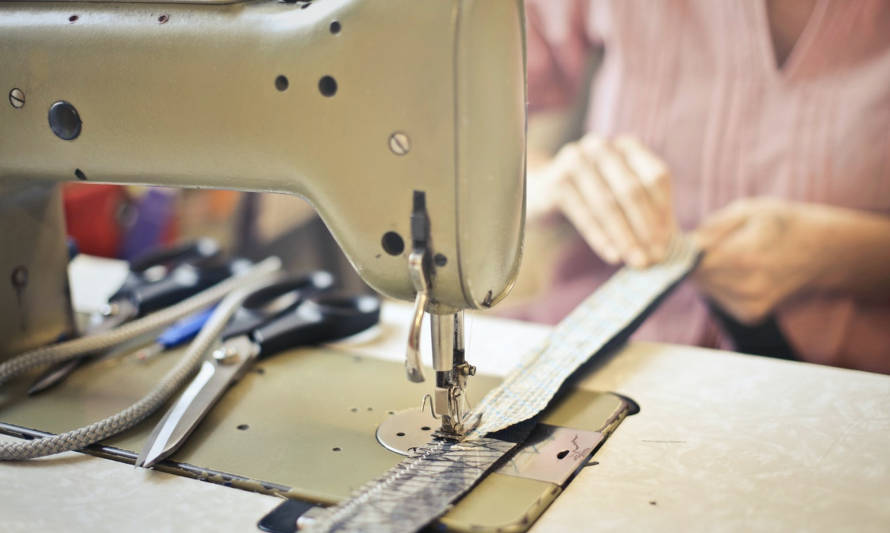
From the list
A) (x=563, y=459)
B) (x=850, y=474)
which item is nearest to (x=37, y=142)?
(x=563, y=459)

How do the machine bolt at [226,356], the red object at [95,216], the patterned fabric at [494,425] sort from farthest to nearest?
1. the red object at [95,216]
2. the machine bolt at [226,356]
3. the patterned fabric at [494,425]

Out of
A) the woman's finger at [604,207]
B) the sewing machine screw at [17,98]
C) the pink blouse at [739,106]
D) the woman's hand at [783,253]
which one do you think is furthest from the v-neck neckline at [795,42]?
the sewing machine screw at [17,98]

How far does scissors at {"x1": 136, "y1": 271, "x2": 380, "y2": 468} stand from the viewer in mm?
898

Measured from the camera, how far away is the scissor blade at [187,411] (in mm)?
861

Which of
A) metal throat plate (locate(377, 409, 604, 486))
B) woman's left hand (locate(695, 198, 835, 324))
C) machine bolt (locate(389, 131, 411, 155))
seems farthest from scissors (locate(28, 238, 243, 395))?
woman's left hand (locate(695, 198, 835, 324))

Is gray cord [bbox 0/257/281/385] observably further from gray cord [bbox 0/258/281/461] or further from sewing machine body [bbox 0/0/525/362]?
sewing machine body [bbox 0/0/525/362]

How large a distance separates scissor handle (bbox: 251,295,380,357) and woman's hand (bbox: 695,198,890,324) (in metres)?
0.59

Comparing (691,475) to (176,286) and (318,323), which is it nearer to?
(318,323)

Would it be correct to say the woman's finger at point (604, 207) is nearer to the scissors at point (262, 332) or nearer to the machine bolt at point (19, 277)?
the scissors at point (262, 332)

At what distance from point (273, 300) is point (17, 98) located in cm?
41

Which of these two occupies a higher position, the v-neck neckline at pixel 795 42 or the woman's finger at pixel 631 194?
the v-neck neckline at pixel 795 42

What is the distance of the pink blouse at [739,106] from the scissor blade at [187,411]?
776 mm

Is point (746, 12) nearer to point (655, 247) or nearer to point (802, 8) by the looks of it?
point (802, 8)

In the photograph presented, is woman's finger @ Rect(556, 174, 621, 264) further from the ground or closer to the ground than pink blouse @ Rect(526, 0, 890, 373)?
closer to the ground
